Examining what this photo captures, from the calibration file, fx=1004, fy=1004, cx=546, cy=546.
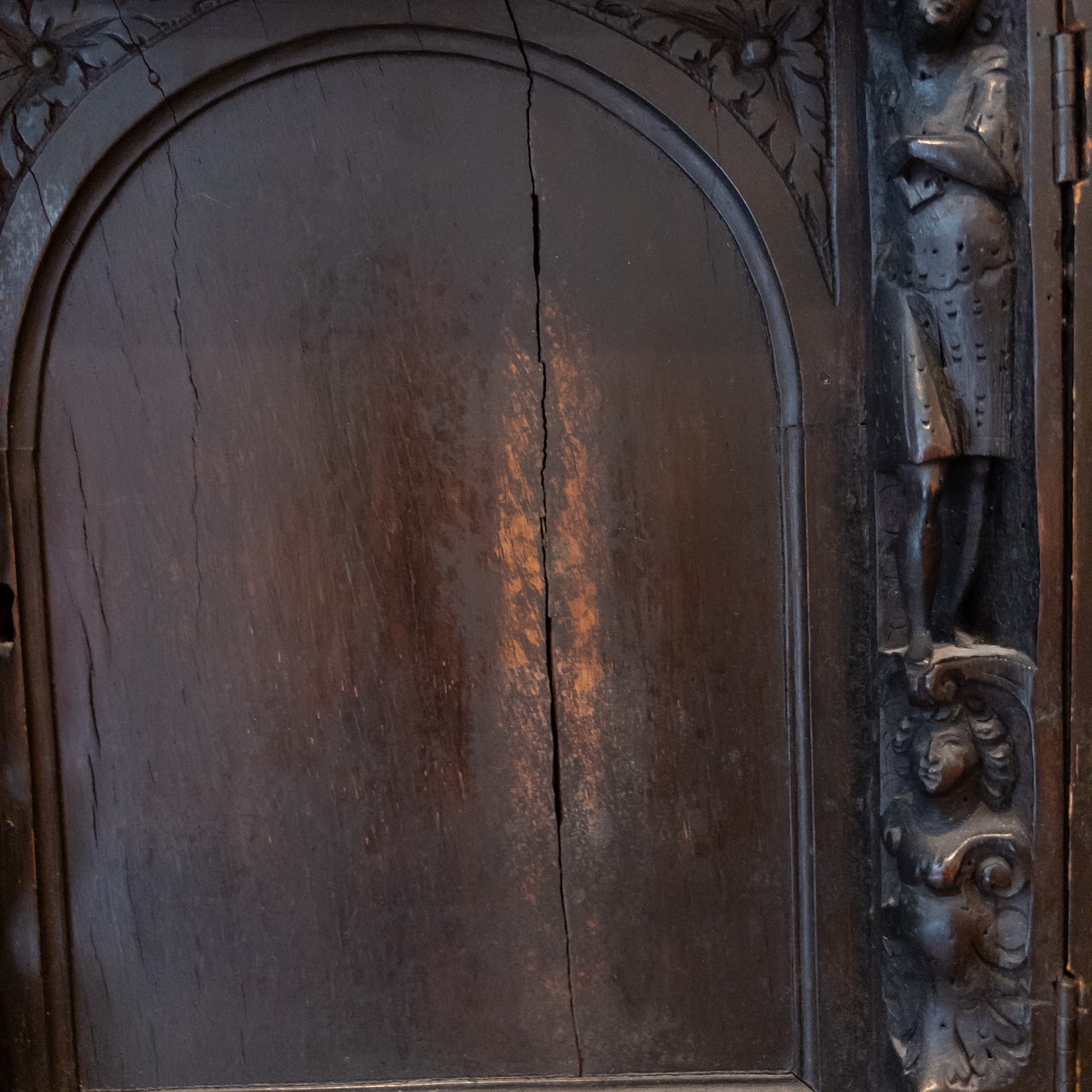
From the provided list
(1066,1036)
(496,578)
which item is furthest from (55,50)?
(1066,1036)

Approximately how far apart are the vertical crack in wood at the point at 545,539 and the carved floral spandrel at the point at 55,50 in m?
0.46

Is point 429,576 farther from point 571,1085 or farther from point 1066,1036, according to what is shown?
point 1066,1036

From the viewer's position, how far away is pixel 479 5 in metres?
1.39

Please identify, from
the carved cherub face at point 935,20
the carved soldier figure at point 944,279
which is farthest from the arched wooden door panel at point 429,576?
the carved cherub face at point 935,20

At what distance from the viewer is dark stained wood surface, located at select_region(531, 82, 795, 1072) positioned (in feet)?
4.69

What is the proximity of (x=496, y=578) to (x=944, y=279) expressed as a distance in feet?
2.38

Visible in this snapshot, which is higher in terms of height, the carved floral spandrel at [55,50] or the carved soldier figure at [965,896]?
the carved floral spandrel at [55,50]

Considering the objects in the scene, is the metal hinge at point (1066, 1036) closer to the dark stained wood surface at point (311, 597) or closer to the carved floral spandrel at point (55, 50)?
the dark stained wood surface at point (311, 597)

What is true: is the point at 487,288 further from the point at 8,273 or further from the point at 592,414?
the point at 8,273

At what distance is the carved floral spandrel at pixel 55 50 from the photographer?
1380 millimetres

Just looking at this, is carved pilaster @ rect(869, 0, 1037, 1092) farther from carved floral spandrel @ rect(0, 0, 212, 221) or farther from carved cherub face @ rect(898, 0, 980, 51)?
carved floral spandrel @ rect(0, 0, 212, 221)

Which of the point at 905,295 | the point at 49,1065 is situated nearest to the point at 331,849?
the point at 49,1065

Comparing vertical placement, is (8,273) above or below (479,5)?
below

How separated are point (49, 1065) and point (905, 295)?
1.64 meters
